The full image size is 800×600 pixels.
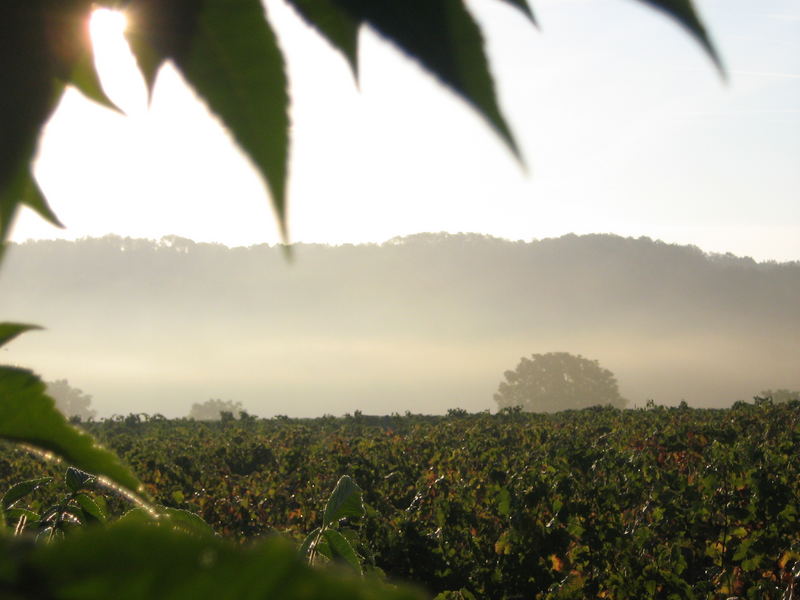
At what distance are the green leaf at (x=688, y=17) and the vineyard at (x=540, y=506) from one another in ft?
5.50

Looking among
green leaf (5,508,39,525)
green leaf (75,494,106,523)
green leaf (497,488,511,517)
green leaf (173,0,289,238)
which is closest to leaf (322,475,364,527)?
green leaf (75,494,106,523)

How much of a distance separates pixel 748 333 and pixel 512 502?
15041 centimetres

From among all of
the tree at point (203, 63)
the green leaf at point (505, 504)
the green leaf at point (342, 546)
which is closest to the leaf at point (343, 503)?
the green leaf at point (342, 546)

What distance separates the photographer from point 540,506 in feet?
27.0

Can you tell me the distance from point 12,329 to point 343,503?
38.3 inches

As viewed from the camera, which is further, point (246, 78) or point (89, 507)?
point (89, 507)

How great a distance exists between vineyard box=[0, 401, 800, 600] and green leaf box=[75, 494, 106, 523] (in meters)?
0.52

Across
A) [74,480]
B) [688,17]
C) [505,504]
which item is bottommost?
[505,504]

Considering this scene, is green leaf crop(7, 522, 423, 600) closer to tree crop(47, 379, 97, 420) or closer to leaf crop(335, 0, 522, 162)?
leaf crop(335, 0, 522, 162)

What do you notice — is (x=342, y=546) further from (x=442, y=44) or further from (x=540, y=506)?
(x=540, y=506)

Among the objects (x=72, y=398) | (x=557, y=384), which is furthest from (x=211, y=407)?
(x=557, y=384)

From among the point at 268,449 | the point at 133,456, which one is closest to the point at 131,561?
the point at 133,456

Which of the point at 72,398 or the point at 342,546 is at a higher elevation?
the point at 342,546

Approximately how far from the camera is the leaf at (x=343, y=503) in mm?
1403
